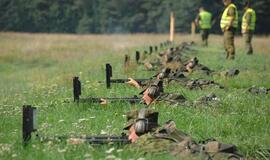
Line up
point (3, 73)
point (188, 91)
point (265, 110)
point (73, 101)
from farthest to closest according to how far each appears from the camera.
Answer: point (3, 73)
point (188, 91)
point (73, 101)
point (265, 110)

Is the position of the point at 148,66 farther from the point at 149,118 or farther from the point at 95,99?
the point at 149,118

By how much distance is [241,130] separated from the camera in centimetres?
706

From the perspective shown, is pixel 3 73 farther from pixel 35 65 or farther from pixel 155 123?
pixel 155 123

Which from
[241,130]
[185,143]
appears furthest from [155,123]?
[241,130]

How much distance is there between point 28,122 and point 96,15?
264 feet

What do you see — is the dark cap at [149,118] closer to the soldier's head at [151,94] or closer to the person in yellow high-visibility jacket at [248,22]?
the soldier's head at [151,94]

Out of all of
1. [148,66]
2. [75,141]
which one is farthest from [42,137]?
[148,66]

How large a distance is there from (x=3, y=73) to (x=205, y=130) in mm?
19453

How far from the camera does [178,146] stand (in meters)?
5.63

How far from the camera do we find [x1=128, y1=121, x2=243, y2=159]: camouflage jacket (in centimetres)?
540

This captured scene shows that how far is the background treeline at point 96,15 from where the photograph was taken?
75.2 metres

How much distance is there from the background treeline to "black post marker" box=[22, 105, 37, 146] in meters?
62.3

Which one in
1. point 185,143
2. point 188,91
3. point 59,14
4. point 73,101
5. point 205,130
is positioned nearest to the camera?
point 185,143

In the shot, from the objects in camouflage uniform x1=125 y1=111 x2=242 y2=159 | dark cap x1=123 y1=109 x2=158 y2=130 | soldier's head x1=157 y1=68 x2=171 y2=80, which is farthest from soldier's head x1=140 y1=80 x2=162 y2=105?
camouflage uniform x1=125 y1=111 x2=242 y2=159
